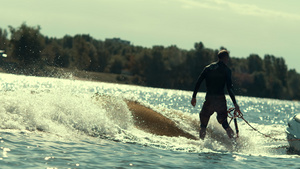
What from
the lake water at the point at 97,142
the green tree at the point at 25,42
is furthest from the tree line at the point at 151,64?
the lake water at the point at 97,142

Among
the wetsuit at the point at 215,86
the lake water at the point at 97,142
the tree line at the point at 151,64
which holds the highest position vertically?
the tree line at the point at 151,64

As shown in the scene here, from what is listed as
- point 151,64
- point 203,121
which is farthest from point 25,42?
point 203,121

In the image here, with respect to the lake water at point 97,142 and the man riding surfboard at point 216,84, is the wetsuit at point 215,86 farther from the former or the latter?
the lake water at point 97,142

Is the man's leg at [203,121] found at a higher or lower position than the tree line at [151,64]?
lower

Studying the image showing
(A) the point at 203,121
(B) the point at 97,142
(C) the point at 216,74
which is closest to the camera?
(B) the point at 97,142

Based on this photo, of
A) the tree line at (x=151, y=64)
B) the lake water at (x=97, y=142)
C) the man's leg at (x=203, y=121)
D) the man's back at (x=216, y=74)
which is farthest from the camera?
the tree line at (x=151, y=64)

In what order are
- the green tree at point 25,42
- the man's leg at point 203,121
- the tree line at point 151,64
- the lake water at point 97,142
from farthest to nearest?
the tree line at point 151,64 → the green tree at point 25,42 → the man's leg at point 203,121 → the lake water at point 97,142

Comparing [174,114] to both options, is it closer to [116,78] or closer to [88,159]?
[88,159]

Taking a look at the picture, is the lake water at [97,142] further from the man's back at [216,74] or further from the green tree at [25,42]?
the green tree at [25,42]

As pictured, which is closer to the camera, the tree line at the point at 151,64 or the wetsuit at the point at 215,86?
the wetsuit at the point at 215,86

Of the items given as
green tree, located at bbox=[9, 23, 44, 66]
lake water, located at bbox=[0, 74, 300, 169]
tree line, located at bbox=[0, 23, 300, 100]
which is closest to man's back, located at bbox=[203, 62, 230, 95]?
lake water, located at bbox=[0, 74, 300, 169]

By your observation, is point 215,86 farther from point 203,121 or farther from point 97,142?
point 97,142

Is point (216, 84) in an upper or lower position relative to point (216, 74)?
lower

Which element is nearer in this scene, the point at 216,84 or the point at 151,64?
the point at 216,84
